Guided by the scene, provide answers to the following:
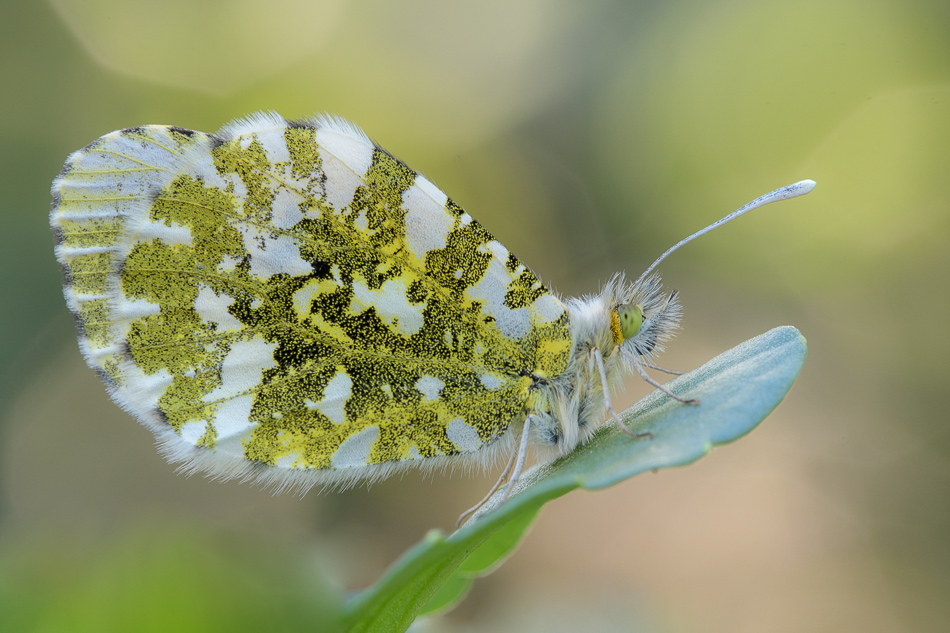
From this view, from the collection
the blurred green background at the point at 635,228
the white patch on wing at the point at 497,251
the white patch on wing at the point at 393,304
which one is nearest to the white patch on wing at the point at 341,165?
the white patch on wing at the point at 393,304

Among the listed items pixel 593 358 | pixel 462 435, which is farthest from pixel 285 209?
pixel 593 358

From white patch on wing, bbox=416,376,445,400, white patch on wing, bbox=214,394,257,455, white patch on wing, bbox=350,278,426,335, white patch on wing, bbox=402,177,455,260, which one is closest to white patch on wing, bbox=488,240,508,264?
white patch on wing, bbox=402,177,455,260

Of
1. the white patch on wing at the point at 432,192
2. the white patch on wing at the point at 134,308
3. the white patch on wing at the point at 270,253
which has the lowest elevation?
the white patch on wing at the point at 432,192

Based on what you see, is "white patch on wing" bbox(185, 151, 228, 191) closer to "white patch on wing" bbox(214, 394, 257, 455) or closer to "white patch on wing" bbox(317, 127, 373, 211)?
"white patch on wing" bbox(317, 127, 373, 211)

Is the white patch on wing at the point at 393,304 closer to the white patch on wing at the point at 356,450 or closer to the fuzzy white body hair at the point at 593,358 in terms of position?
the white patch on wing at the point at 356,450

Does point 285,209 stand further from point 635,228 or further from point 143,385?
point 635,228

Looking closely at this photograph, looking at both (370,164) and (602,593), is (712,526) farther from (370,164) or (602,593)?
(370,164)
